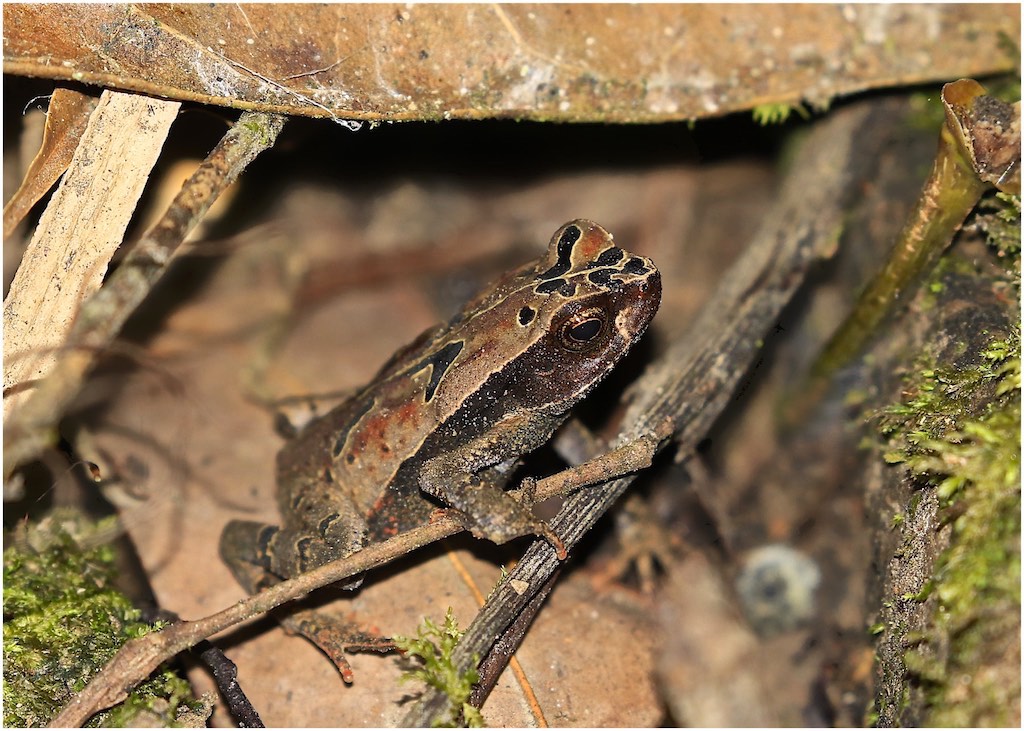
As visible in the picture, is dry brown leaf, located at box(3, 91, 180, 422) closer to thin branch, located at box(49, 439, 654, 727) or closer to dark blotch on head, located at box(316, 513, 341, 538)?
thin branch, located at box(49, 439, 654, 727)

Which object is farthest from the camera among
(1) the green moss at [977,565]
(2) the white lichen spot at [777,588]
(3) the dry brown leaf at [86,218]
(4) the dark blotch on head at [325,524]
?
(2) the white lichen spot at [777,588]

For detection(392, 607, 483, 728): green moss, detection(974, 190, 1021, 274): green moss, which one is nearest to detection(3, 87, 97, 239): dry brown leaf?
detection(392, 607, 483, 728): green moss

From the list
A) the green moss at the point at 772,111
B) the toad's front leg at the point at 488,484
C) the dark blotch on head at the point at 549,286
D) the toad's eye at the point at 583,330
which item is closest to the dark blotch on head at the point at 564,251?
the dark blotch on head at the point at 549,286

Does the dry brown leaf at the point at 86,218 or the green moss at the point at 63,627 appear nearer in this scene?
the green moss at the point at 63,627

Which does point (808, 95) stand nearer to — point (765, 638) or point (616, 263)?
point (616, 263)

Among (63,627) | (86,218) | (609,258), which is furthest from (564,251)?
(63,627)

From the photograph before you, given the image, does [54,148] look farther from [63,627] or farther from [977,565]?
[977,565]

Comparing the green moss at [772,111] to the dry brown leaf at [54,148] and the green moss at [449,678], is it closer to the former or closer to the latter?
the green moss at [449,678]

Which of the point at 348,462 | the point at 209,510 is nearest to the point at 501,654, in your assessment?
the point at 348,462
